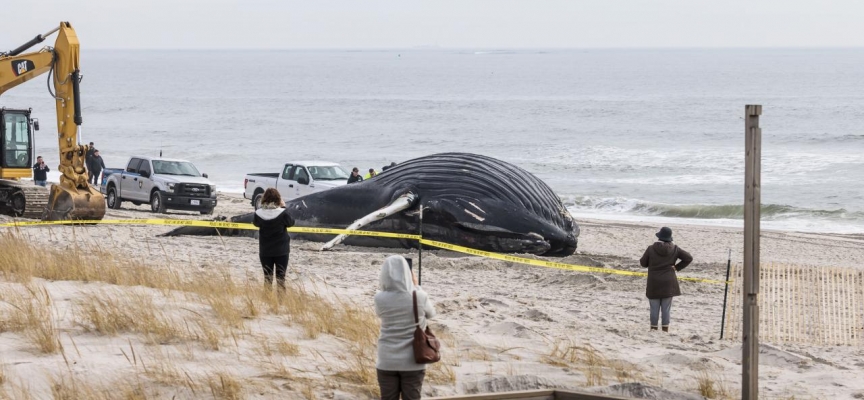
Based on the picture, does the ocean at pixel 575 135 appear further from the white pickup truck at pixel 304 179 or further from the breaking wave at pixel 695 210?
the white pickup truck at pixel 304 179

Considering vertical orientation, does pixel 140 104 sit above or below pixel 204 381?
above

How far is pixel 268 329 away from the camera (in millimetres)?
9258

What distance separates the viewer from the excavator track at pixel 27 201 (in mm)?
21656

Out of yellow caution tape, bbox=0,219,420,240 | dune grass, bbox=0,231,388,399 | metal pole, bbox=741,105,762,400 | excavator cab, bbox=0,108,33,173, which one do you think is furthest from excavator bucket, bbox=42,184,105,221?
metal pole, bbox=741,105,762,400

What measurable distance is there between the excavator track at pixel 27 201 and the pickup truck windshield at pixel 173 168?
588cm

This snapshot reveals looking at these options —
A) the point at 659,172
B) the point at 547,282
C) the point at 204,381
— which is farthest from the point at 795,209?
the point at 204,381

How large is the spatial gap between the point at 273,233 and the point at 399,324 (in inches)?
172

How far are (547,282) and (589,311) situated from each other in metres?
2.36

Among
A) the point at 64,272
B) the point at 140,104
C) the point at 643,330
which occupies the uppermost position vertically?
the point at 140,104

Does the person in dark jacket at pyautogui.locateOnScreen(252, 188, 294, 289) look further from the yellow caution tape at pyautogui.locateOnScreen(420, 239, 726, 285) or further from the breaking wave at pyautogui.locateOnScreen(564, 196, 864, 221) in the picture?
the breaking wave at pyautogui.locateOnScreen(564, 196, 864, 221)

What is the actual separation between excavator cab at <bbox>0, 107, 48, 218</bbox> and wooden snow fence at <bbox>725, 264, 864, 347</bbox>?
1548cm

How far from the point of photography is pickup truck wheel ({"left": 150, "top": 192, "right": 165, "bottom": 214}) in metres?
27.1

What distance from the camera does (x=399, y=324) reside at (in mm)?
6566

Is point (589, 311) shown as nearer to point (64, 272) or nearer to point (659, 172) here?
point (64, 272)
